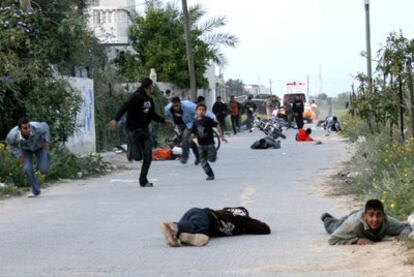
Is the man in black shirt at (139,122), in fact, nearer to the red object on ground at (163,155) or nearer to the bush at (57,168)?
the bush at (57,168)

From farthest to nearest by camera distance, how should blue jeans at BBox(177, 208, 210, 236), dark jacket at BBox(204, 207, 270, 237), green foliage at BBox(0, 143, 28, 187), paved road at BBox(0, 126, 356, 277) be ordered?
green foliage at BBox(0, 143, 28, 187) < dark jacket at BBox(204, 207, 270, 237) < blue jeans at BBox(177, 208, 210, 236) < paved road at BBox(0, 126, 356, 277)

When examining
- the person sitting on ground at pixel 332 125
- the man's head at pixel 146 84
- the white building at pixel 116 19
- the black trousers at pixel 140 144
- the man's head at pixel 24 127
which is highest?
the white building at pixel 116 19

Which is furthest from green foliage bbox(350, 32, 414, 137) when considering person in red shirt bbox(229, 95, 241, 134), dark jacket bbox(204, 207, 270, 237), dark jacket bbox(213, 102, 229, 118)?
person in red shirt bbox(229, 95, 241, 134)

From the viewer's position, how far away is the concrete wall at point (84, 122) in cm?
2677

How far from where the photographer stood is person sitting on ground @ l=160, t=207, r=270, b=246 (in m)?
10.9

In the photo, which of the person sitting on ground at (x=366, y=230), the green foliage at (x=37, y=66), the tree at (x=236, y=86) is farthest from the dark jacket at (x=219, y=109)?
the tree at (x=236, y=86)

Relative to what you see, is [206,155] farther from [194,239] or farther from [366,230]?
[366,230]

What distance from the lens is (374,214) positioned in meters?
10.4

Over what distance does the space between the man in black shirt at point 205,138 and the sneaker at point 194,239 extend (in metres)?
8.10

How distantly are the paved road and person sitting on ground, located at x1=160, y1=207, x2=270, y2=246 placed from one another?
0.13 meters

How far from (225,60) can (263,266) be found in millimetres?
42343

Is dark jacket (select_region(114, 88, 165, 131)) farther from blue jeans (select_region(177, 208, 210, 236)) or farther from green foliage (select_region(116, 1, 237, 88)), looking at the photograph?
green foliage (select_region(116, 1, 237, 88))

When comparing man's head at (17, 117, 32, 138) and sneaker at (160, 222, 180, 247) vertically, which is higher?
man's head at (17, 117, 32, 138)

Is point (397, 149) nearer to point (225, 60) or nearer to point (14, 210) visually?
point (14, 210)
